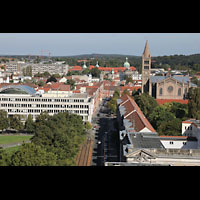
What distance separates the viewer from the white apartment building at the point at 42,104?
21.8m

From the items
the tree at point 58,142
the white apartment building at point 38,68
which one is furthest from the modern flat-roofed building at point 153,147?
the white apartment building at point 38,68

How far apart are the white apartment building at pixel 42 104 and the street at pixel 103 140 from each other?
153 centimetres

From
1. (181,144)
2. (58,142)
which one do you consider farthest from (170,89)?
(58,142)

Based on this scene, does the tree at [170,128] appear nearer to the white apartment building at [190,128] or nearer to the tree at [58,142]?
the white apartment building at [190,128]

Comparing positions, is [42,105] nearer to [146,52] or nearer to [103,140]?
[103,140]

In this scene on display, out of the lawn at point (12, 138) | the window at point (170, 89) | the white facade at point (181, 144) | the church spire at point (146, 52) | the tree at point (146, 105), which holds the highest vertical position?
the church spire at point (146, 52)

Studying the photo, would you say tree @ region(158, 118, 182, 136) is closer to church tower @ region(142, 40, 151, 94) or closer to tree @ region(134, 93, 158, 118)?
tree @ region(134, 93, 158, 118)

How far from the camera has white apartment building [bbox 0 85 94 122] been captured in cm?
2175

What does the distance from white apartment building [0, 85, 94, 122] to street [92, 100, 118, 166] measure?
60.2 inches

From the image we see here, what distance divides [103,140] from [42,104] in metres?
6.70

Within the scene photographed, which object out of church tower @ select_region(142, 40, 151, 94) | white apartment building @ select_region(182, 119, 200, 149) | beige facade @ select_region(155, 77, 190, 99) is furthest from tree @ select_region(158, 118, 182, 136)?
church tower @ select_region(142, 40, 151, 94)

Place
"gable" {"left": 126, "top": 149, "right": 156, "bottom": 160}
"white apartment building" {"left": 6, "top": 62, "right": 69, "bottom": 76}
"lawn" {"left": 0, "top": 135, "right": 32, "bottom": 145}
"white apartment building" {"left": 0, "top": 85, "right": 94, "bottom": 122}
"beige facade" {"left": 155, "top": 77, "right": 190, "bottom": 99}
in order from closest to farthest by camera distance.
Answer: "gable" {"left": 126, "top": 149, "right": 156, "bottom": 160}, "lawn" {"left": 0, "top": 135, "right": 32, "bottom": 145}, "white apartment building" {"left": 0, "top": 85, "right": 94, "bottom": 122}, "beige facade" {"left": 155, "top": 77, "right": 190, "bottom": 99}, "white apartment building" {"left": 6, "top": 62, "right": 69, "bottom": 76}

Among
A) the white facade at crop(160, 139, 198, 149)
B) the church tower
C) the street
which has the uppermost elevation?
the church tower

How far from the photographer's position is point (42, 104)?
866 inches
